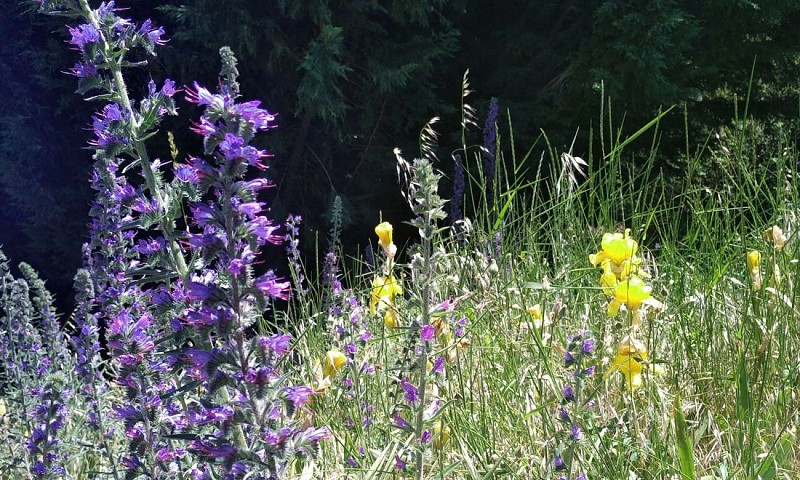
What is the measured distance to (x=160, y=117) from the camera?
5.89 feet

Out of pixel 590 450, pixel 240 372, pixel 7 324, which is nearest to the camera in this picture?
pixel 240 372

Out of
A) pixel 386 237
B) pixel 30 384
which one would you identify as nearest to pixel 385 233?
pixel 386 237

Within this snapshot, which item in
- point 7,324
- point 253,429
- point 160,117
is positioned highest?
point 160,117

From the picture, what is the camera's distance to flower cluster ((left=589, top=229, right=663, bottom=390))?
1.87 m

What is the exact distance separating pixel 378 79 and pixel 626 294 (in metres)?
6.55

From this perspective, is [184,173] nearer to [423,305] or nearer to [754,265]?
[423,305]

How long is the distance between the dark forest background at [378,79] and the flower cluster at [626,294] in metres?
5.73

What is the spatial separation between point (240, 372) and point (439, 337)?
827mm

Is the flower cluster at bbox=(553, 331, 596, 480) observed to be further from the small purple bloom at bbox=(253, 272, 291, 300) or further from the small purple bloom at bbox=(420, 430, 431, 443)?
the small purple bloom at bbox=(253, 272, 291, 300)

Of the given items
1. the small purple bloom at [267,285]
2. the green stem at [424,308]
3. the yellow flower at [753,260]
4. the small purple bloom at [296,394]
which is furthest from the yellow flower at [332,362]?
the yellow flower at [753,260]

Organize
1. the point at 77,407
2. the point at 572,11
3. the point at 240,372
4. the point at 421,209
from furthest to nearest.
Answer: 1. the point at 572,11
2. the point at 77,407
3. the point at 421,209
4. the point at 240,372

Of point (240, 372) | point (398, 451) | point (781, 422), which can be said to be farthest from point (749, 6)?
point (240, 372)

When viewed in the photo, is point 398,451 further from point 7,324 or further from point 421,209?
point 7,324

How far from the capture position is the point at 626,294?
Answer: 1.89 metres
